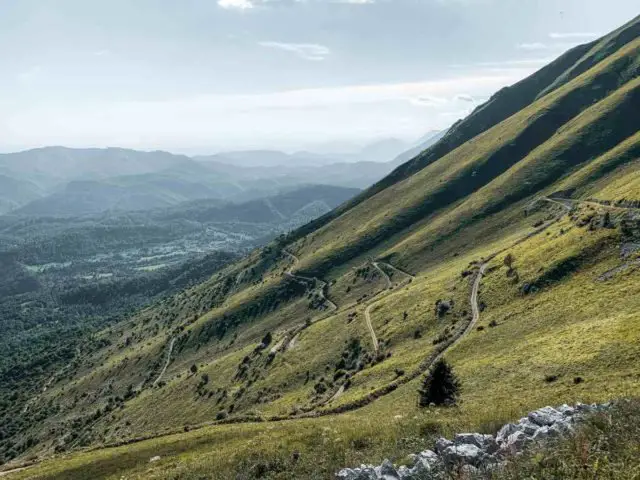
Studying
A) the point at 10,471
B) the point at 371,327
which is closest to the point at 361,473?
the point at 10,471

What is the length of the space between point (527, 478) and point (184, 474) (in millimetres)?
31251

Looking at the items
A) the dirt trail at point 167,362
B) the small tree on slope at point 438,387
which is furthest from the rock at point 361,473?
the dirt trail at point 167,362

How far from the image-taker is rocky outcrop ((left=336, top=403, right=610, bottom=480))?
22.6 metres

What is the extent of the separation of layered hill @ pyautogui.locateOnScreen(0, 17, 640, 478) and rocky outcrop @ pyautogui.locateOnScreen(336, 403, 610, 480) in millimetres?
3086

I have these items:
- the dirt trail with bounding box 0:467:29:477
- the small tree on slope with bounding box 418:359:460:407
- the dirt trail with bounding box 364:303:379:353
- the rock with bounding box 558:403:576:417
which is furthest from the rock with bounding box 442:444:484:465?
the dirt trail with bounding box 0:467:29:477

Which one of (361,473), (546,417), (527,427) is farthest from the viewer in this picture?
(361,473)

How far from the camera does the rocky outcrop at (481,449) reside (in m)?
22.6

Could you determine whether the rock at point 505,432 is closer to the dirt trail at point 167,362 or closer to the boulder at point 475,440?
the boulder at point 475,440

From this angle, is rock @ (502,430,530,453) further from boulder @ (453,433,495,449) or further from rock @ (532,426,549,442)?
boulder @ (453,433,495,449)

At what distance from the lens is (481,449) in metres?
23.9

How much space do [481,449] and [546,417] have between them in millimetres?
4194

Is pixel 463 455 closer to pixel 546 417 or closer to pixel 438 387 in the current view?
pixel 546 417

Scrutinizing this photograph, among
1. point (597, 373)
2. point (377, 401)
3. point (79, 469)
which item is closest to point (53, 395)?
point (79, 469)

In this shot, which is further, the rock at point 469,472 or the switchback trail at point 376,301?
the switchback trail at point 376,301
